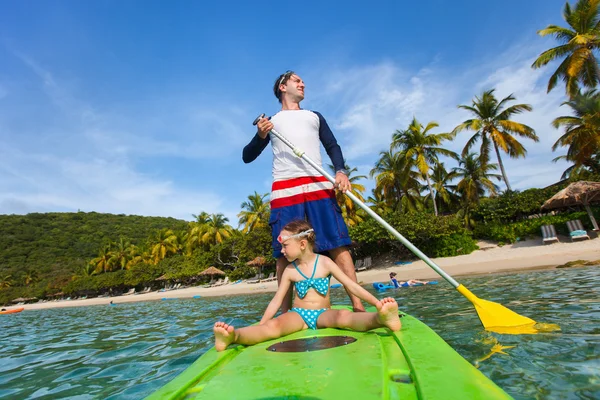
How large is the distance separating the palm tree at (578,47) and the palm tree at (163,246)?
49.1m

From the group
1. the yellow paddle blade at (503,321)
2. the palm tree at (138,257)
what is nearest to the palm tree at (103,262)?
the palm tree at (138,257)

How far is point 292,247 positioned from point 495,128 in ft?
101

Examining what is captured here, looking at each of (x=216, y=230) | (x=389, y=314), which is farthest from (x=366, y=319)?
(x=216, y=230)

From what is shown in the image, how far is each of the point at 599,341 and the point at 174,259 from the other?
45.6 metres

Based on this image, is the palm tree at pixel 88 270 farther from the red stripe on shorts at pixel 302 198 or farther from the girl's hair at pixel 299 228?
the girl's hair at pixel 299 228

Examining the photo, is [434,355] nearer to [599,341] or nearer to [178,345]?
[599,341]

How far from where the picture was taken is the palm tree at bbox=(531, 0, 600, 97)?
19594 mm

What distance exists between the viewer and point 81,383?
120 inches

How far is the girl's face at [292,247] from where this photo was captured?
2953mm

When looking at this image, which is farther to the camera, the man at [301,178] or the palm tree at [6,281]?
the palm tree at [6,281]

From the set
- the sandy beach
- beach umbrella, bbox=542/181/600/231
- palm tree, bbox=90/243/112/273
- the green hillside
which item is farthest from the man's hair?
the green hillside

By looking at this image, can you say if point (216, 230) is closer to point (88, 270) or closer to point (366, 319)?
point (88, 270)

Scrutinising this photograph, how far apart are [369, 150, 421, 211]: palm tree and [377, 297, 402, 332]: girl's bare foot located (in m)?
28.8

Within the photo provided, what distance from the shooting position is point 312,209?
336 cm
